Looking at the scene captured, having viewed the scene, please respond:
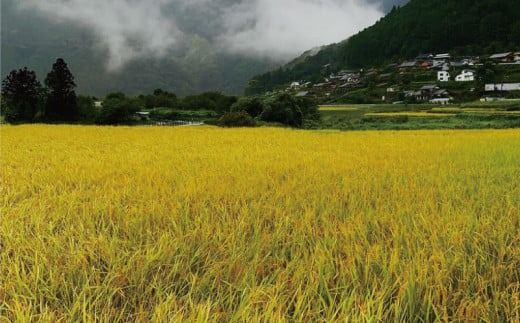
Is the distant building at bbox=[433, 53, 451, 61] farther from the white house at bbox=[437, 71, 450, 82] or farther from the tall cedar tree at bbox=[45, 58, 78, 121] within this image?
the tall cedar tree at bbox=[45, 58, 78, 121]

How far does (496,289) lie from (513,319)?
10.1 inches

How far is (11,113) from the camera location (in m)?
36.4

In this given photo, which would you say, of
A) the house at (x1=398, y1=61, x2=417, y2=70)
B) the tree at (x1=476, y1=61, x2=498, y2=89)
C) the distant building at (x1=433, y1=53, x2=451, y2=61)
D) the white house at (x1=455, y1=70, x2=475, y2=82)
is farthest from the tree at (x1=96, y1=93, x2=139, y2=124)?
the distant building at (x1=433, y1=53, x2=451, y2=61)

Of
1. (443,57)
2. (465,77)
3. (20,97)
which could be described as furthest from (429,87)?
(20,97)

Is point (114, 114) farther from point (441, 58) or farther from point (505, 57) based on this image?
point (441, 58)

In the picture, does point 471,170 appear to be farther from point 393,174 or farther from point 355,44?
point 355,44

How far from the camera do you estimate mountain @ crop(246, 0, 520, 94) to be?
106062 millimetres

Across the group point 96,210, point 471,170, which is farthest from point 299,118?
point 96,210

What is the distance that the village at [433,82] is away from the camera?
2520 inches

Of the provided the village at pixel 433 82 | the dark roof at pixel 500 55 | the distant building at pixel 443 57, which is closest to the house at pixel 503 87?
the village at pixel 433 82

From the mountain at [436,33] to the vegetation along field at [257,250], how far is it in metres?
112

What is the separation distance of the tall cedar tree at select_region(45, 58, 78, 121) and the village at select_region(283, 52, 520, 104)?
116ft

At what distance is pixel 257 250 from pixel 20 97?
42.3 m

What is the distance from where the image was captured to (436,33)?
11644 cm
